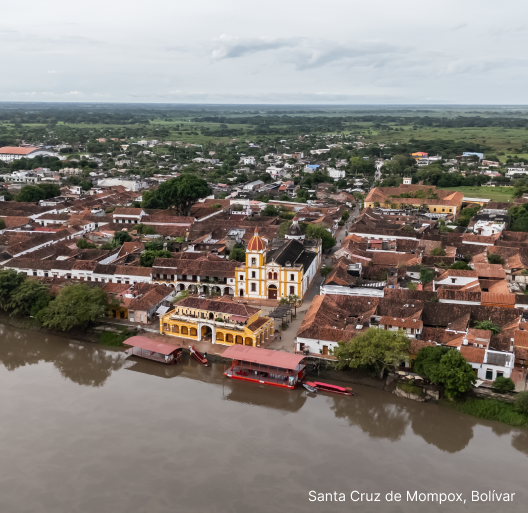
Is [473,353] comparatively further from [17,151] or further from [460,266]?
[17,151]

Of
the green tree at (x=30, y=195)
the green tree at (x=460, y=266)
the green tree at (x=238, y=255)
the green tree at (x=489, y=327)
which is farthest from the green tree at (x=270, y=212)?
the green tree at (x=489, y=327)

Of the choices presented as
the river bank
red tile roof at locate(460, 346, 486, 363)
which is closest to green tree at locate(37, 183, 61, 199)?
the river bank

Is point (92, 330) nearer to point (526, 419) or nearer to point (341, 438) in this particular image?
point (341, 438)

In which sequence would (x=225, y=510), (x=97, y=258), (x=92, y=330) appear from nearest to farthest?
1. (x=225, y=510)
2. (x=92, y=330)
3. (x=97, y=258)

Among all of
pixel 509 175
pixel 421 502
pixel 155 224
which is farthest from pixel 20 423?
pixel 509 175

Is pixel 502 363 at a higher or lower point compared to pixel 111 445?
higher

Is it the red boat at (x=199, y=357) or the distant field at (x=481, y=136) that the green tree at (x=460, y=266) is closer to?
the red boat at (x=199, y=357)

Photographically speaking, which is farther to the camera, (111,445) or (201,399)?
(201,399)
